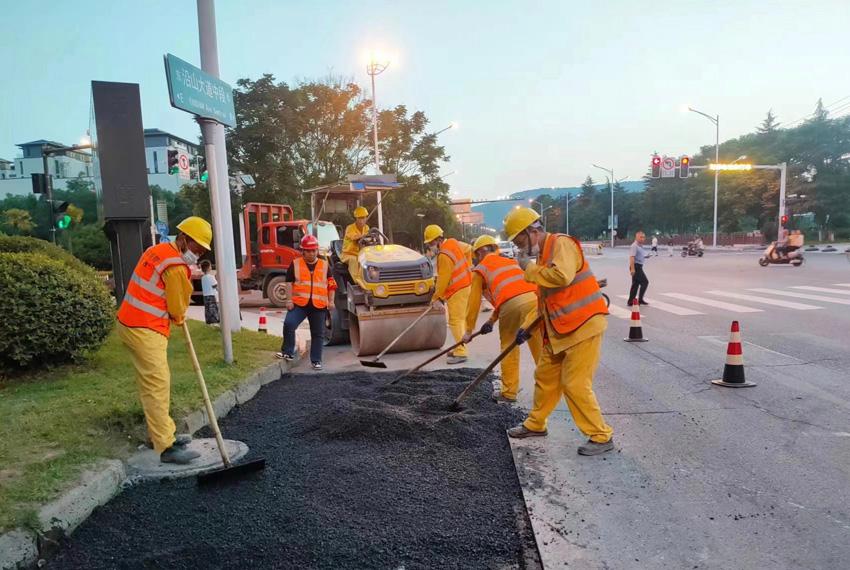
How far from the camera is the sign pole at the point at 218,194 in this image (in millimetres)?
6391

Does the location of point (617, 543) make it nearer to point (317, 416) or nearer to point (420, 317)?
point (317, 416)

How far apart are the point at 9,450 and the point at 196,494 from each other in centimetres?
132

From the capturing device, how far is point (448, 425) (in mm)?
4625

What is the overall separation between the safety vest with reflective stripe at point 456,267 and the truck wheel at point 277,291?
27.6ft

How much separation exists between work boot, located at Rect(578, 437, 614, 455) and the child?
728 cm

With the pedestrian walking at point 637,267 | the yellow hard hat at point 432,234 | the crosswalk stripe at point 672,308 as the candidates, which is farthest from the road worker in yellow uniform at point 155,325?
the pedestrian walking at point 637,267

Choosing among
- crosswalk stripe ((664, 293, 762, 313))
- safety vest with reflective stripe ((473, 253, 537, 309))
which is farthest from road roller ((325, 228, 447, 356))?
crosswalk stripe ((664, 293, 762, 313))

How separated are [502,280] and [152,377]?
3178 mm

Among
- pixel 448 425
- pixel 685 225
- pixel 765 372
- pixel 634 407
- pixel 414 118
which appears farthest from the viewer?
pixel 685 225

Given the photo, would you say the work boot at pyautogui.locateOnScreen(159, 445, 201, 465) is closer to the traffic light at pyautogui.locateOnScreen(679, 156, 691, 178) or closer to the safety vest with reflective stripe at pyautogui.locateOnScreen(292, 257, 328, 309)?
the safety vest with reflective stripe at pyautogui.locateOnScreen(292, 257, 328, 309)

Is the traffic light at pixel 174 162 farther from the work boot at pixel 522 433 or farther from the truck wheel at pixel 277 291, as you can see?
the work boot at pixel 522 433

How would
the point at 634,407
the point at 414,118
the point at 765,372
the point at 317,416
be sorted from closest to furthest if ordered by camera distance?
1. the point at 317,416
2. the point at 634,407
3. the point at 765,372
4. the point at 414,118

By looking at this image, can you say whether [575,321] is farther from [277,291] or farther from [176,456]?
[277,291]

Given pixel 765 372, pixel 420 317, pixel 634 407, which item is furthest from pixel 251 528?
pixel 765 372
